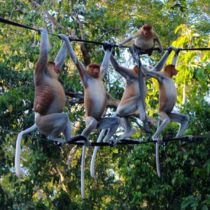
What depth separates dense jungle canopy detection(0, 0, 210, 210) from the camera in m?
6.80

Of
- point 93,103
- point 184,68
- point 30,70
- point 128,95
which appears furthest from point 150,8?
point 93,103

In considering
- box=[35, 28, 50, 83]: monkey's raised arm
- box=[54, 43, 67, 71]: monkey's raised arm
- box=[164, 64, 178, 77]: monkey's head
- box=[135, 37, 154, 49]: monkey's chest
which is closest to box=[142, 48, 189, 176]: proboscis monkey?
box=[164, 64, 178, 77]: monkey's head

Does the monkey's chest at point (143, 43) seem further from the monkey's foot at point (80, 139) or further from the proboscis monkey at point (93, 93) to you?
the monkey's foot at point (80, 139)

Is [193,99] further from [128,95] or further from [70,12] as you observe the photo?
[70,12]

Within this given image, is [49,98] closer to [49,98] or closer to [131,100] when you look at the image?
[49,98]

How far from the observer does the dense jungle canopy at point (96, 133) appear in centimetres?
680

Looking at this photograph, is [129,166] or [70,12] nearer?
[129,166]

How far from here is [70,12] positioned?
841cm

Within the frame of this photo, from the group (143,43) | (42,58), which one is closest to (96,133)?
(143,43)

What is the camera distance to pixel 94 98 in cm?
516

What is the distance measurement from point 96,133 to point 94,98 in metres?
3.16

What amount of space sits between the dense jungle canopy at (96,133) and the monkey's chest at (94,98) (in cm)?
101

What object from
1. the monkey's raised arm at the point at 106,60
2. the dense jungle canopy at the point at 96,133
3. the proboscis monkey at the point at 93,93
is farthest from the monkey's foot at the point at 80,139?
the dense jungle canopy at the point at 96,133

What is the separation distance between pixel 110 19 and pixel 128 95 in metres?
2.75
